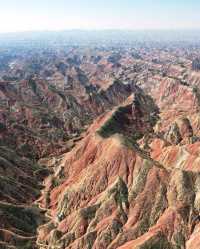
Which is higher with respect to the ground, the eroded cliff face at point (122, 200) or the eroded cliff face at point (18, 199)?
the eroded cliff face at point (122, 200)

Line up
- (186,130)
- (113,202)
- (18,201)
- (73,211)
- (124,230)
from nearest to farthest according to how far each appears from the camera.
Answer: (124,230) < (113,202) < (73,211) < (18,201) < (186,130)

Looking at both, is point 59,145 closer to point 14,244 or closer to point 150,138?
point 150,138

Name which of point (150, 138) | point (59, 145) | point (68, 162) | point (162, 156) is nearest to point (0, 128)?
point (59, 145)

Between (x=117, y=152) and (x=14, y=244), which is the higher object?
(x=117, y=152)

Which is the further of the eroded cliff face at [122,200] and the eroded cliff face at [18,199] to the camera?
the eroded cliff face at [18,199]

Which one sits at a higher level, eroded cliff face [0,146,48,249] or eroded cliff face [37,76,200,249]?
eroded cliff face [37,76,200,249]

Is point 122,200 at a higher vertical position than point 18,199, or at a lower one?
higher

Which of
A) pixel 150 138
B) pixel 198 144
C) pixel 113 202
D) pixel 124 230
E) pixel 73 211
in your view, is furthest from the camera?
pixel 150 138

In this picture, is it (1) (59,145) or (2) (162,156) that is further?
(1) (59,145)

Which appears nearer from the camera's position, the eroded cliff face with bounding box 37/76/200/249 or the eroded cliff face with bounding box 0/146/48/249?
the eroded cliff face with bounding box 37/76/200/249

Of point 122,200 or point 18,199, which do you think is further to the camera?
point 18,199

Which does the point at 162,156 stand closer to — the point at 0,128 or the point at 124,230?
the point at 124,230
